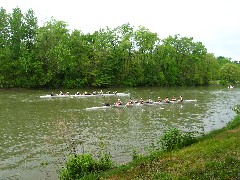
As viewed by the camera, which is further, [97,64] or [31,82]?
[97,64]

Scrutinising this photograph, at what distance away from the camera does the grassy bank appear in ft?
36.9

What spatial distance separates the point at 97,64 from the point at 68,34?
506 inches

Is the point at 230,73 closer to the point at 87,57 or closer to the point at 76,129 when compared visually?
the point at 87,57

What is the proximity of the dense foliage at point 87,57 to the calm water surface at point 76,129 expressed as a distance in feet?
113

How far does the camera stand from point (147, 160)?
14008mm

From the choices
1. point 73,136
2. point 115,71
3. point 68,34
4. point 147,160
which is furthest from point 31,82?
point 147,160

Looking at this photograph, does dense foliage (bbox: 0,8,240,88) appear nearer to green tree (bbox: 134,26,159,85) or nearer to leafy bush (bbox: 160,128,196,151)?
green tree (bbox: 134,26,159,85)

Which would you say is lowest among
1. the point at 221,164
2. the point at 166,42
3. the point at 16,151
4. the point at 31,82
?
the point at 16,151

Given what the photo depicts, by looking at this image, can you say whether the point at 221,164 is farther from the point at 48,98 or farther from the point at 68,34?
the point at 68,34

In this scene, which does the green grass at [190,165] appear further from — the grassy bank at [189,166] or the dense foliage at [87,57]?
the dense foliage at [87,57]

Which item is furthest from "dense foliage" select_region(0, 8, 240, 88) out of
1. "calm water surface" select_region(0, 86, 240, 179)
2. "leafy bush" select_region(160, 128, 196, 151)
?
"leafy bush" select_region(160, 128, 196, 151)

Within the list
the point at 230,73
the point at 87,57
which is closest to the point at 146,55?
the point at 87,57

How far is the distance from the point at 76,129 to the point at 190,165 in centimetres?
1722

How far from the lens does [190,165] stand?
12.3 meters
